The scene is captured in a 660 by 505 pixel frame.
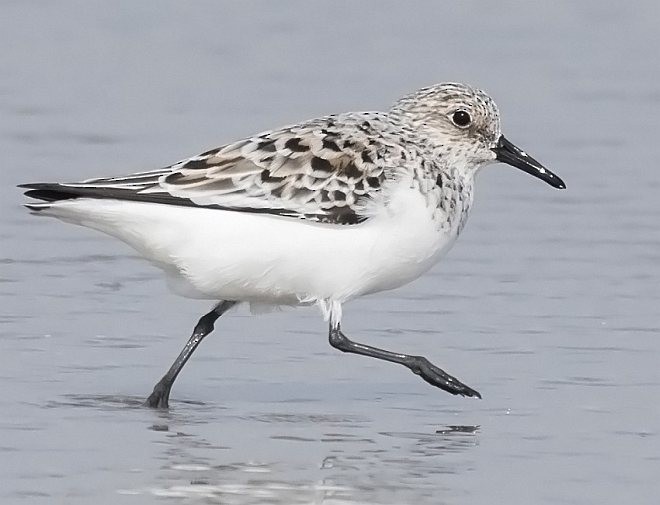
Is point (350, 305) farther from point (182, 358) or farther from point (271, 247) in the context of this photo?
point (271, 247)

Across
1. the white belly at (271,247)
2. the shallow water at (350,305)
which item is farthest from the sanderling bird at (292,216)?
the shallow water at (350,305)

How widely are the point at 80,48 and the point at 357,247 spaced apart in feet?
28.8

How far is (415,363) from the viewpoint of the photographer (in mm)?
10336

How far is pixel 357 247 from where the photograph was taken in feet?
33.0

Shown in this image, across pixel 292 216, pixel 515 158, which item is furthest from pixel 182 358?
pixel 515 158

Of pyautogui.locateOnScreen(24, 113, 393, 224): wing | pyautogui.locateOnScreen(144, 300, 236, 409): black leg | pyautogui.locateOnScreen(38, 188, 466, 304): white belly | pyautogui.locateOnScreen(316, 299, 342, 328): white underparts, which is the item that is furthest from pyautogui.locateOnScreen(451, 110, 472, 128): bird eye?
pyautogui.locateOnScreen(144, 300, 236, 409): black leg

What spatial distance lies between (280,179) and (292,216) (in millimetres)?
221

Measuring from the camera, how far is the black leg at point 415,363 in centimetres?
1020

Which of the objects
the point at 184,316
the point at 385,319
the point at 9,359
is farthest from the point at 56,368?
the point at 385,319

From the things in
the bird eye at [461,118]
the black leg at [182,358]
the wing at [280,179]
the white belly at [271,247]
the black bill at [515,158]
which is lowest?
the black leg at [182,358]

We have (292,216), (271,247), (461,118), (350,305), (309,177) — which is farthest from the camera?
(350,305)

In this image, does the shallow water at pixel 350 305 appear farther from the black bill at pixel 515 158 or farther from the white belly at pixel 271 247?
the black bill at pixel 515 158

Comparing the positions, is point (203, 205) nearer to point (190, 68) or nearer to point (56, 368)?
point (56, 368)

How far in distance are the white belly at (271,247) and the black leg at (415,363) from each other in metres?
0.32
